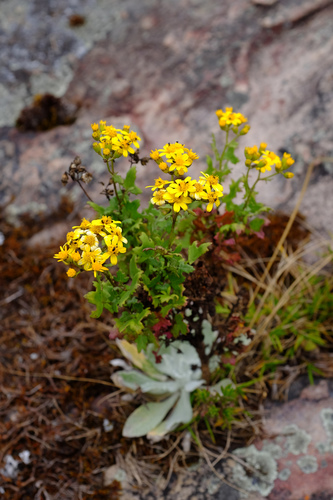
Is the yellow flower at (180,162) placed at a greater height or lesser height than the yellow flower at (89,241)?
greater

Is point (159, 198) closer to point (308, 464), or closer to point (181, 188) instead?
point (181, 188)

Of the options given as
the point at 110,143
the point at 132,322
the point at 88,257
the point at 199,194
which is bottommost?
the point at 132,322

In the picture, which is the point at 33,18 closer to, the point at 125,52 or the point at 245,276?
the point at 125,52

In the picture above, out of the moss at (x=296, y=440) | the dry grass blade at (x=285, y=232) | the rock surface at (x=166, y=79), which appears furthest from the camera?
the rock surface at (x=166, y=79)

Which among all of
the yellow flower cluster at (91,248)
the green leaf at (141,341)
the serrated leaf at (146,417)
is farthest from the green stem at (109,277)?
the serrated leaf at (146,417)

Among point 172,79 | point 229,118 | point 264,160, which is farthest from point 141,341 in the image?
point 172,79

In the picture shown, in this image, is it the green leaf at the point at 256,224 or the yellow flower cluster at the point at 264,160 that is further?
the green leaf at the point at 256,224

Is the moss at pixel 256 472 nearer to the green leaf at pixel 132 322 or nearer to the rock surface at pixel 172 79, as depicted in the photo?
the green leaf at pixel 132 322

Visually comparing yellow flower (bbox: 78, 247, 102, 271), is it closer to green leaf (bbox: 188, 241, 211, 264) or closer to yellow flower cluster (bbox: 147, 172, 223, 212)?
yellow flower cluster (bbox: 147, 172, 223, 212)

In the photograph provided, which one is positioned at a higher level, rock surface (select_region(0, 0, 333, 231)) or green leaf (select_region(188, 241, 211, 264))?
rock surface (select_region(0, 0, 333, 231))

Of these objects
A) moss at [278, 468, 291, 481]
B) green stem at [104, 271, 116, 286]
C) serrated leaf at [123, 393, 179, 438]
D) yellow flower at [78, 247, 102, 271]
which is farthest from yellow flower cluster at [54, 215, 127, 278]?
moss at [278, 468, 291, 481]
